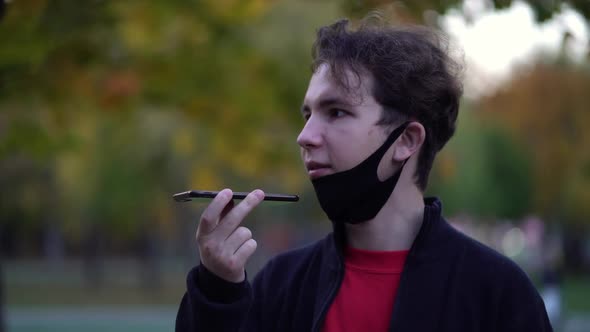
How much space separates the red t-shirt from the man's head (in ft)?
0.92

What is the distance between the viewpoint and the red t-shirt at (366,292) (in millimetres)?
2756

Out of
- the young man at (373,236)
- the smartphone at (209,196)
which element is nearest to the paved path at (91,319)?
the young man at (373,236)

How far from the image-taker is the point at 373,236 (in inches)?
113

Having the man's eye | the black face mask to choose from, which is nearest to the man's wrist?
the black face mask

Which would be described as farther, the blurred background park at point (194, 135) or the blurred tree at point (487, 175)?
the blurred tree at point (487, 175)

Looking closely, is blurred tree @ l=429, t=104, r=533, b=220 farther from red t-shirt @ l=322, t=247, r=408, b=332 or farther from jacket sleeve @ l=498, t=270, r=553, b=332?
jacket sleeve @ l=498, t=270, r=553, b=332

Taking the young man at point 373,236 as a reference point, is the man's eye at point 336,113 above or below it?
above

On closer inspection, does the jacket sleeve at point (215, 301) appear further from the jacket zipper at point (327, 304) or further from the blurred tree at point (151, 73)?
the blurred tree at point (151, 73)

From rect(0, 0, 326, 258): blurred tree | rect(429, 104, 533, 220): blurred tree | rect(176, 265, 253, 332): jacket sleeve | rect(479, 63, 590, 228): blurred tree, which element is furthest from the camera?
rect(429, 104, 533, 220): blurred tree

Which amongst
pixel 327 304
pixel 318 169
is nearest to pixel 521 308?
pixel 327 304

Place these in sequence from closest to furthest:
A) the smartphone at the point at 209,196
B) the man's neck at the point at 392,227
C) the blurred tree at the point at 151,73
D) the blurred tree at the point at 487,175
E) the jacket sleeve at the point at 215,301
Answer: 1. the smartphone at the point at 209,196
2. the jacket sleeve at the point at 215,301
3. the man's neck at the point at 392,227
4. the blurred tree at the point at 151,73
5. the blurred tree at the point at 487,175

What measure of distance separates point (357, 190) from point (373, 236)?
0.16m

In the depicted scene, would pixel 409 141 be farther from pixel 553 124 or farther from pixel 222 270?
pixel 553 124

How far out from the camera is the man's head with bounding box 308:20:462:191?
→ 282 centimetres
